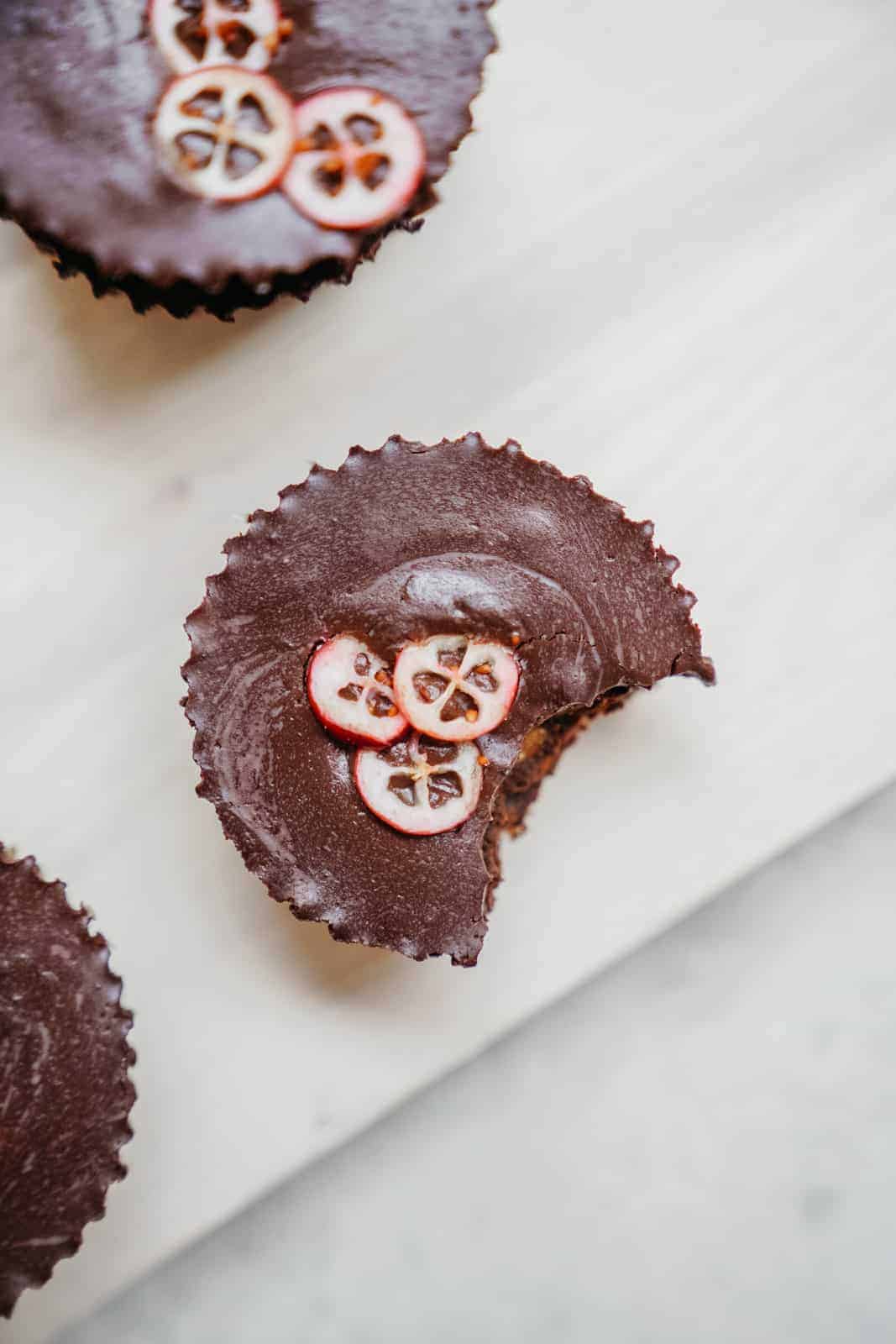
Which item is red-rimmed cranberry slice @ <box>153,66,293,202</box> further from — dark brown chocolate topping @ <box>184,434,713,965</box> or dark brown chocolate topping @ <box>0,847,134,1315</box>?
dark brown chocolate topping @ <box>0,847,134,1315</box>

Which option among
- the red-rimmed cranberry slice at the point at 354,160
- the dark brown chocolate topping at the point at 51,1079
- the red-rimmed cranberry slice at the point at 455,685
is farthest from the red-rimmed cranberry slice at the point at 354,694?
the red-rimmed cranberry slice at the point at 354,160

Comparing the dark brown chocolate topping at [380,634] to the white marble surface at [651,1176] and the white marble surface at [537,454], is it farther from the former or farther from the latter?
the white marble surface at [651,1176]

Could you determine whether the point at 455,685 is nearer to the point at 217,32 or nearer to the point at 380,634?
the point at 380,634

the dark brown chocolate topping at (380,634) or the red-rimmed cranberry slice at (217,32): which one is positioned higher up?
the red-rimmed cranberry slice at (217,32)

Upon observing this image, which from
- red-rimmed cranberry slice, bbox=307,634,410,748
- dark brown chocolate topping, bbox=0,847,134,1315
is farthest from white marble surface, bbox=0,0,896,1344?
red-rimmed cranberry slice, bbox=307,634,410,748

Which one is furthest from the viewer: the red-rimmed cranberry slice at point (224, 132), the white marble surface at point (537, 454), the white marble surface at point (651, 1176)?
the white marble surface at point (651, 1176)

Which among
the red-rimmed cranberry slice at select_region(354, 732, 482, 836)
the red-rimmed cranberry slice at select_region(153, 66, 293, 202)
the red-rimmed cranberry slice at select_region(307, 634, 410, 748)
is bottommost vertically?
the red-rimmed cranberry slice at select_region(354, 732, 482, 836)

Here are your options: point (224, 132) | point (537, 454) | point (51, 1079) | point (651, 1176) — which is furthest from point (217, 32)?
point (651, 1176)
